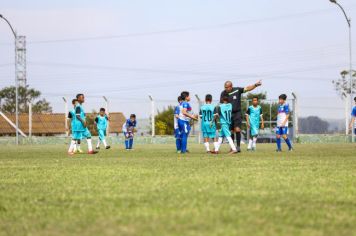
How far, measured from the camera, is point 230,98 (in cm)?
2508

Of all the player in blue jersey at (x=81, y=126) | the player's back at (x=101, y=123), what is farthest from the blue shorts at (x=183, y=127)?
the player's back at (x=101, y=123)

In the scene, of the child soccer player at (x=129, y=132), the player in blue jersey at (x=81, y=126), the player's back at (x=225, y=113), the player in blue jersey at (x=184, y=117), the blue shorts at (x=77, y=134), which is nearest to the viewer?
the player's back at (x=225, y=113)

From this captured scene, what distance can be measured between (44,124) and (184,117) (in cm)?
4264

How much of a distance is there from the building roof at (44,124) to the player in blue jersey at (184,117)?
104ft

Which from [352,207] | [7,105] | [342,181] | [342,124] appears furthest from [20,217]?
[7,105]

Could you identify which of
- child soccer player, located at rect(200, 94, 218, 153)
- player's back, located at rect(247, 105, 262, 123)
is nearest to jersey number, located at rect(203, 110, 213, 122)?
child soccer player, located at rect(200, 94, 218, 153)

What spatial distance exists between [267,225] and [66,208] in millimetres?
2394

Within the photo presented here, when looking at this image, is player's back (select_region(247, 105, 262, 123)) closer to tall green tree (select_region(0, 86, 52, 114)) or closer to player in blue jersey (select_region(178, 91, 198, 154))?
player in blue jersey (select_region(178, 91, 198, 154))

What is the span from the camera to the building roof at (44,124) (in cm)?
5950

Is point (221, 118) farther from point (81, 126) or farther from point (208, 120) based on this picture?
point (81, 126)

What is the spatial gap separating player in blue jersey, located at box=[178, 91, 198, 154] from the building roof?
1248 inches

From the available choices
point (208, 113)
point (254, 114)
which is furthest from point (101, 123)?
point (208, 113)

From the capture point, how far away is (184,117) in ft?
87.5

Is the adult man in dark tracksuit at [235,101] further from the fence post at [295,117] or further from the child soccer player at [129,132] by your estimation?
the fence post at [295,117]
